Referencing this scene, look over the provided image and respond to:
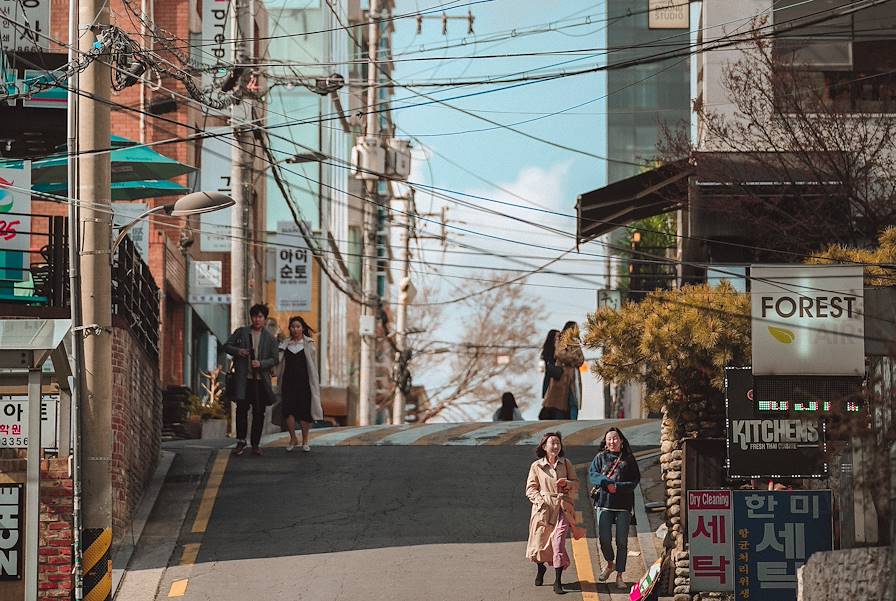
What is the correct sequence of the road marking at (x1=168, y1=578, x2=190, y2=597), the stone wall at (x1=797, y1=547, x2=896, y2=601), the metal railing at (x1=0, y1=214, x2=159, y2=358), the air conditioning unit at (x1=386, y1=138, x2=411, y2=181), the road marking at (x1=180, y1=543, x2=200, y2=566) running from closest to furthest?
the stone wall at (x1=797, y1=547, x2=896, y2=601)
the road marking at (x1=168, y1=578, x2=190, y2=597)
the road marking at (x1=180, y1=543, x2=200, y2=566)
the metal railing at (x1=0, y1=214, x2=159, y2=358)
the air conditioning unit at (x1=386, y1=138, x2=411, y2=181)

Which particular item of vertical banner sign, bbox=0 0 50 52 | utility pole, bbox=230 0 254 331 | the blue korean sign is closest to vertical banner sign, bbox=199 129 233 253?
vertical banner sign, bbox=0 0 50 52

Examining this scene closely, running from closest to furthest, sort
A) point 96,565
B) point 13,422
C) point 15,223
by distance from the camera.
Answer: point 96,565 → point 13,422 → point 15,223

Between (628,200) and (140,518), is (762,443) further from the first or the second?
(628,200)

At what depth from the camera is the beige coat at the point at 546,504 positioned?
50.2 ft

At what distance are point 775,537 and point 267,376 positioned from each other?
8270 millimetres

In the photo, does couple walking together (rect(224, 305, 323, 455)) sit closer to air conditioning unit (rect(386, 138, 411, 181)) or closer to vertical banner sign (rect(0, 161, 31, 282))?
vertical banner sign (rect(0, 161, 31, 282))

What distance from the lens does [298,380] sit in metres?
20.9

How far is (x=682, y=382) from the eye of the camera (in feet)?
54.3

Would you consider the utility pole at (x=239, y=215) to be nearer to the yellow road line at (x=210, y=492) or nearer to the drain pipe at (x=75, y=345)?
the yellow road line at (x=210, y=492)

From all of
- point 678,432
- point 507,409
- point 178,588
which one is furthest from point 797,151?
point 178,588

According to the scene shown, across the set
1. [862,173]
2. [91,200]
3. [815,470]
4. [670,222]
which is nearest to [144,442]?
[91,200]

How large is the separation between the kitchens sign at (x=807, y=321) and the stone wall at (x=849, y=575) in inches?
139

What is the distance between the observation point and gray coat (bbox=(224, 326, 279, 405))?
20266 mm

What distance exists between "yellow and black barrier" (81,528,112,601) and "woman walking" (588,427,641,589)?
4.75 m
